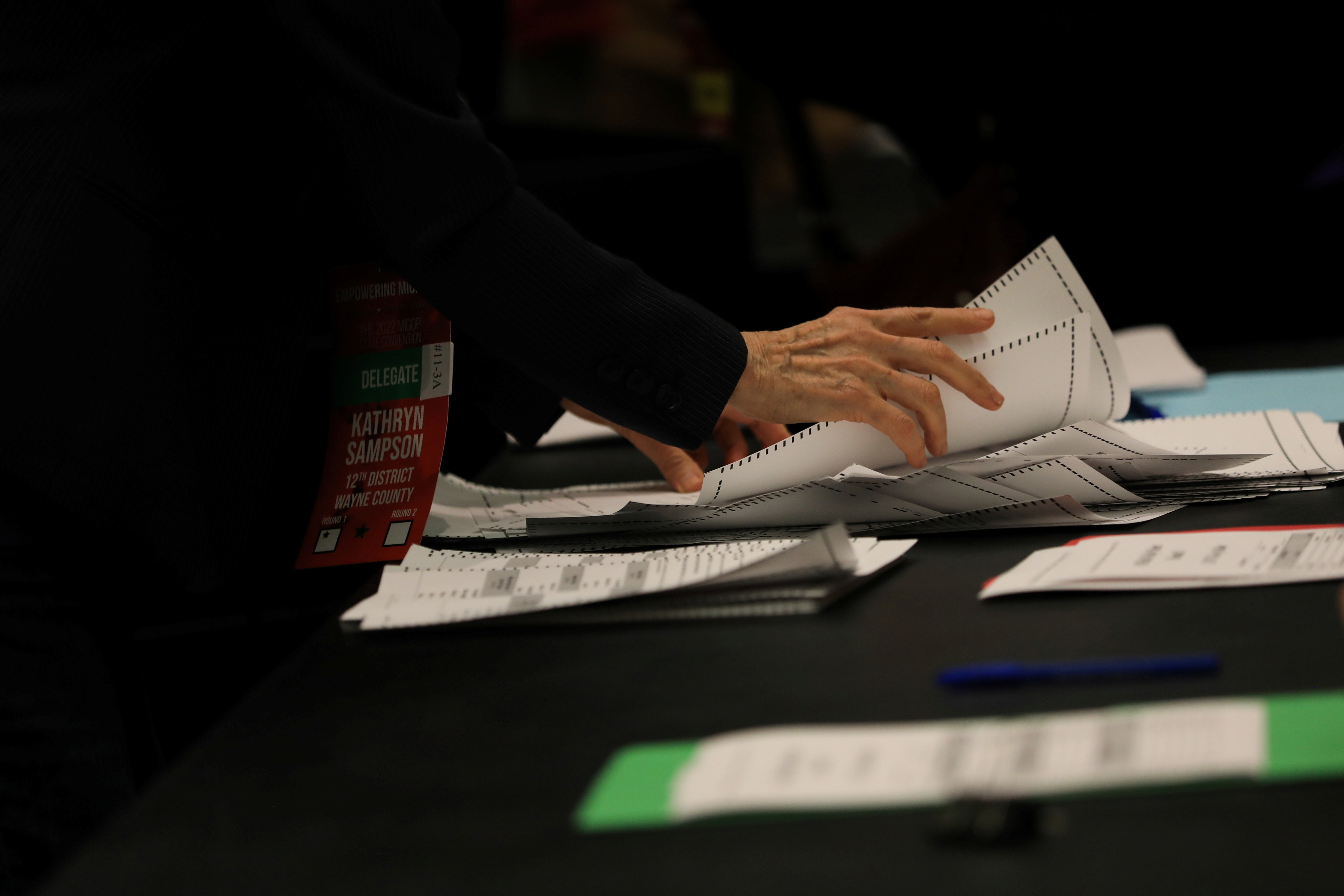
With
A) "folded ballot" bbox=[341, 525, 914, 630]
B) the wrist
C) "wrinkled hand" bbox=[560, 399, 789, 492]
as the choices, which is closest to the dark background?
"wrinkled hand" bbox=[560, 399, 789, 492]

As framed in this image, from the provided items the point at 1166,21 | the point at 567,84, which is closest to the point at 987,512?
the point at 1166,21

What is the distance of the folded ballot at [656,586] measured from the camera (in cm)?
60

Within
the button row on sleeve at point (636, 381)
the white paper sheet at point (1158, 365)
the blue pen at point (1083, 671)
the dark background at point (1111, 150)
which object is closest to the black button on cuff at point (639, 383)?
the button row on sleeve at point (636, 381)

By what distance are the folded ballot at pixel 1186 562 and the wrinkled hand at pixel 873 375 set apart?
0.17 meters

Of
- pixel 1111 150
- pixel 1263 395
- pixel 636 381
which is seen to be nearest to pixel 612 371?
pixel 636 381

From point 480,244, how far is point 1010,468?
15.0 inches

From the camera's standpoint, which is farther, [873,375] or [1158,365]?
[1158,365]

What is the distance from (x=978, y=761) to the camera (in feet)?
1.28

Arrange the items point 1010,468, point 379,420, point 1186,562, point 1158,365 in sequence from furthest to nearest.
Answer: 1. point 1158,365
2. point 379,420
3. point 1010,468
4. point 1186,562

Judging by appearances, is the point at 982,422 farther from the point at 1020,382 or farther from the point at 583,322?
the point at 583,322

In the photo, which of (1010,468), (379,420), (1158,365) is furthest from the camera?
(1158,365)

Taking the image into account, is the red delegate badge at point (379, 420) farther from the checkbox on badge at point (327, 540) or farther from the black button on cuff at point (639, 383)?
the black button on cuff at point (639, 383)

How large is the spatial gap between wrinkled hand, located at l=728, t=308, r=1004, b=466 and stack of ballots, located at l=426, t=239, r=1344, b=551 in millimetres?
16

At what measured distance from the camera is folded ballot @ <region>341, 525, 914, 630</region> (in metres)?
0.60
